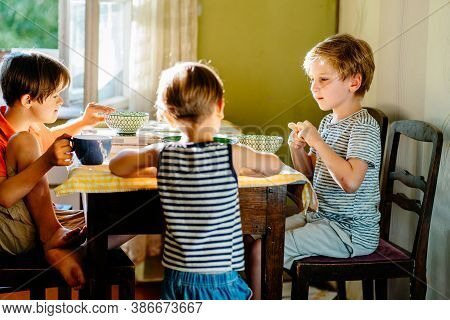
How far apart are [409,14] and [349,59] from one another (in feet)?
1.50

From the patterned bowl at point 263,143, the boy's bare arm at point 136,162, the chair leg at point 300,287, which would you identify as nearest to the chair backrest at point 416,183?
the chair leg at point 300,287

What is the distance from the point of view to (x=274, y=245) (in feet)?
5.84

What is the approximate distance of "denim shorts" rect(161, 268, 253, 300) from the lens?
5.07 feet

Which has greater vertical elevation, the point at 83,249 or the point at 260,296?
the point at 83,249

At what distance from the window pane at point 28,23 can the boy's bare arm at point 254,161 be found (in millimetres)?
1840

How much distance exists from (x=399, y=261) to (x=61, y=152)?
1059mm

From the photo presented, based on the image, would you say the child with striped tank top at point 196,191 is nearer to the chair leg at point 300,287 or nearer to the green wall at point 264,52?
the chair leg at point 300,287

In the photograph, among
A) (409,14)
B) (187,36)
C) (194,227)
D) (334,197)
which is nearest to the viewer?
(194,227)

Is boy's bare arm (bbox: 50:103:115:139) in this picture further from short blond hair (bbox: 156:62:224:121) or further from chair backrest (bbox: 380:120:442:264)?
chair backrest (bbox: 380:120:442:264)

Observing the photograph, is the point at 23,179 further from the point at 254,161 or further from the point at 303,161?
the point at 303,161

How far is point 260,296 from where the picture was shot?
6.17 ft

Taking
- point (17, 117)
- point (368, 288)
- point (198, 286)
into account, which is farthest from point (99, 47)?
point (198, 286)
